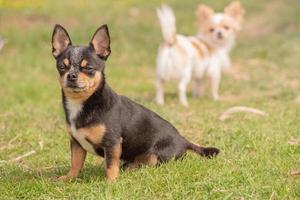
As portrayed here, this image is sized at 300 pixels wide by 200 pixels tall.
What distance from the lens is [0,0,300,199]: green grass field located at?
16.1 feet

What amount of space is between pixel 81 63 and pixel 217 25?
21.3 ft

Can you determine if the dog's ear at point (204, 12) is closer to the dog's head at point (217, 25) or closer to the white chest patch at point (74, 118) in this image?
the dog's head at point (217, 25)

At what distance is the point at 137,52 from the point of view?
15.2 m

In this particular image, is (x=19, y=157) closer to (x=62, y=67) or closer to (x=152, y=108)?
(x=62, y=67)

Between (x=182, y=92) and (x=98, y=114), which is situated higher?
(x=98, y=114)

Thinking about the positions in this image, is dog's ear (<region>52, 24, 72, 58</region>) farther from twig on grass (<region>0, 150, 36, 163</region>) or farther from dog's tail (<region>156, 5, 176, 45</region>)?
dog's tail (<region>156, 5, 176, 45</region>)

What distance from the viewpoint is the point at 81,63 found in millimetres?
4906

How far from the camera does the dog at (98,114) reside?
16.2ft

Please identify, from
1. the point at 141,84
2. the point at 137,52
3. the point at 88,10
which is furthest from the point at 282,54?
the point at 88,10

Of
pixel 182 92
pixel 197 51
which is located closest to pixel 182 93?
pixel 182 92

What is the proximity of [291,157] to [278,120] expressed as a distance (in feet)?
6.69

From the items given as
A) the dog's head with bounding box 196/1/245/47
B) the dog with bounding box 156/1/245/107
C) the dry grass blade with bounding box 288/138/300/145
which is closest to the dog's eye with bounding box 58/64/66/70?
the dry grass blade with bounding box 288/138/300/145

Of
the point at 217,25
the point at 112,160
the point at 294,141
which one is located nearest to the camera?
the point at 112,160

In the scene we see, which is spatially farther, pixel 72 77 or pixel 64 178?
pixel 64 178
